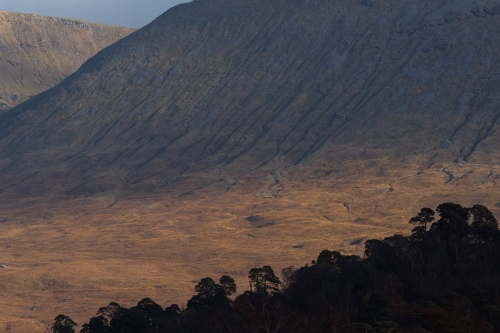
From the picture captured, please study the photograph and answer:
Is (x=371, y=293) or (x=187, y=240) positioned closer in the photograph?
(x=371, y=293)

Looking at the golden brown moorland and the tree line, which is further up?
the golden brown moorland

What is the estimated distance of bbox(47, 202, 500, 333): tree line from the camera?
53094 millimetres

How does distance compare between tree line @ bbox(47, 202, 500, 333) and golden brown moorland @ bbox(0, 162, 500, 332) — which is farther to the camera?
golden brown moorland @ bbox(0, 162, 500, 332)

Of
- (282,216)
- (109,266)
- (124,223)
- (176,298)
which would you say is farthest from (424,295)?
(124,223)

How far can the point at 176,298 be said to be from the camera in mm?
117812

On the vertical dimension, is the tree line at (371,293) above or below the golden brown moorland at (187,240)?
below

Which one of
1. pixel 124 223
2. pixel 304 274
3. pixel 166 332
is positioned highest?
pixel 124 223

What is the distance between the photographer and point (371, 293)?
61688 millimetres

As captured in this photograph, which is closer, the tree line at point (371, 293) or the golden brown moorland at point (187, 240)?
the tree line at point (371, 293)

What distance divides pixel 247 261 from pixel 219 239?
24.2 meters

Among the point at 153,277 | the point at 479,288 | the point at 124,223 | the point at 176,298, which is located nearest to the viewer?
the point at 479,288

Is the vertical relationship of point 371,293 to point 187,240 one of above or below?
below

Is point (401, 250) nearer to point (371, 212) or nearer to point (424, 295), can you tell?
point (424, 295)

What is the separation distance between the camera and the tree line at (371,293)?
53.1 m
